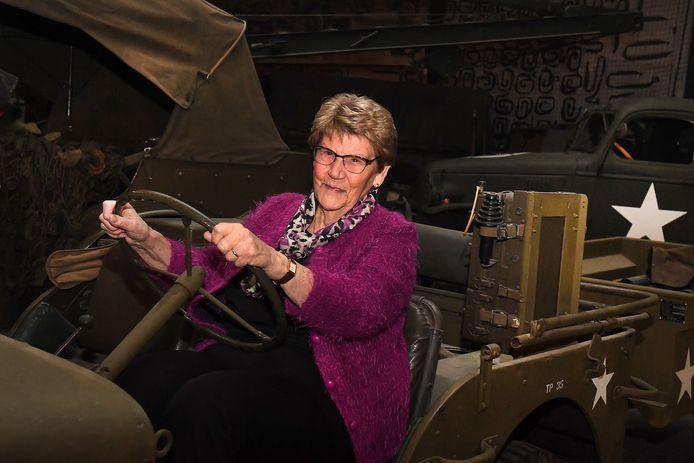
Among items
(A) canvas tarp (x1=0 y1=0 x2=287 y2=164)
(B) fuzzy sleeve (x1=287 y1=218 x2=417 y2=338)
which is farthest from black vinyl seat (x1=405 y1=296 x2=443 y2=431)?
(A) canvas tarp (x1=0 y1=0 x2=287 y2=164)

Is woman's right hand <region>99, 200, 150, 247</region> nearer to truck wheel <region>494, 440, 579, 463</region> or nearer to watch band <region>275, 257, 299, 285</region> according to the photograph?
watch band <region>275, 257, 299, 285</region>

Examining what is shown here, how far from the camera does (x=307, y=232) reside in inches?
96.3

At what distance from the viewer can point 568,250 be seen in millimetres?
2969

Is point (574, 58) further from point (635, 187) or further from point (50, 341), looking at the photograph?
point (50, 341)

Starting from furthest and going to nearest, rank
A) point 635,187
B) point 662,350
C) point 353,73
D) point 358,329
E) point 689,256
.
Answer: point 353,73, point 635,187, point 689,256, point 662,350, point 358,329

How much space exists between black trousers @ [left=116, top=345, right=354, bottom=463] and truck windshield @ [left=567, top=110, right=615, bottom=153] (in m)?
5.56

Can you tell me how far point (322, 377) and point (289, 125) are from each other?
8084 millimetres

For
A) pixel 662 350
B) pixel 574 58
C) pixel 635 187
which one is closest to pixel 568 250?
pixel 662 350

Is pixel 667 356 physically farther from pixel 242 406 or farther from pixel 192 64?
pixel 192 64

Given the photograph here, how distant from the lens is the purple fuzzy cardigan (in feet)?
6.82

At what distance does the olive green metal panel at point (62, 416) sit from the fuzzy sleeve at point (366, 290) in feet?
1.92

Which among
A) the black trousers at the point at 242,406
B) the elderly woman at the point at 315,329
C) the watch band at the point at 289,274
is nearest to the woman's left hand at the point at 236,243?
the elderly woman at the point at 315,329

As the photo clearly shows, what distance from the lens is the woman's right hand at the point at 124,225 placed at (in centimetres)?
226

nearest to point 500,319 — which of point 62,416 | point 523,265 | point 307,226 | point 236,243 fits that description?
point 523,265
